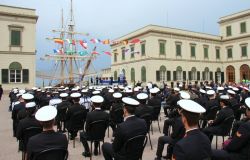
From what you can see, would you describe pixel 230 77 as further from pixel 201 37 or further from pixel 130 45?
pixel 130 45

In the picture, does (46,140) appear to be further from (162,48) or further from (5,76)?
(162,48)

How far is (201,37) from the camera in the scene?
42844mm

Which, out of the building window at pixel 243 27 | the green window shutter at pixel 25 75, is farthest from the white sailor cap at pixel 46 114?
the building window at pixel 243 27

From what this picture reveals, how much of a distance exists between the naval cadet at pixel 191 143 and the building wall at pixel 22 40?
29680 mm

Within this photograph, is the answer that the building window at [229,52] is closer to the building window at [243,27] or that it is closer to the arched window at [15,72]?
the building window at [243,27]

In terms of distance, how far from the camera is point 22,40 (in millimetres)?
30109

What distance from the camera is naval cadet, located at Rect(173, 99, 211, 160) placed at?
2818 millimetres

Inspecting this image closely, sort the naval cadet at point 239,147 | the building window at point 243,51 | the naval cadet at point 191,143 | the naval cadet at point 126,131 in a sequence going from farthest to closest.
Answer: the building window at point 243,51 → the naval cadet at point 126,131 → the naval cadet at point 239,147 → the naval cadet at point 191,143

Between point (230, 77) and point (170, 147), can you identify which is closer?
point (170, 147)

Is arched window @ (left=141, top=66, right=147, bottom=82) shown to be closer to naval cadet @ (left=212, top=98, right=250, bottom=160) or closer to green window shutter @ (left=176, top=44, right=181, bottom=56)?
green window shutter @ (left=176, top=44, right=181, bottom=56)

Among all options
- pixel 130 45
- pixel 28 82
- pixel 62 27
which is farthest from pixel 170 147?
pixel 62 27

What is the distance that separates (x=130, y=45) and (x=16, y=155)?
37.5 m

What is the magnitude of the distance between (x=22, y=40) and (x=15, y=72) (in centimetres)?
413

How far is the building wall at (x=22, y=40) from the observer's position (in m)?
29.0
